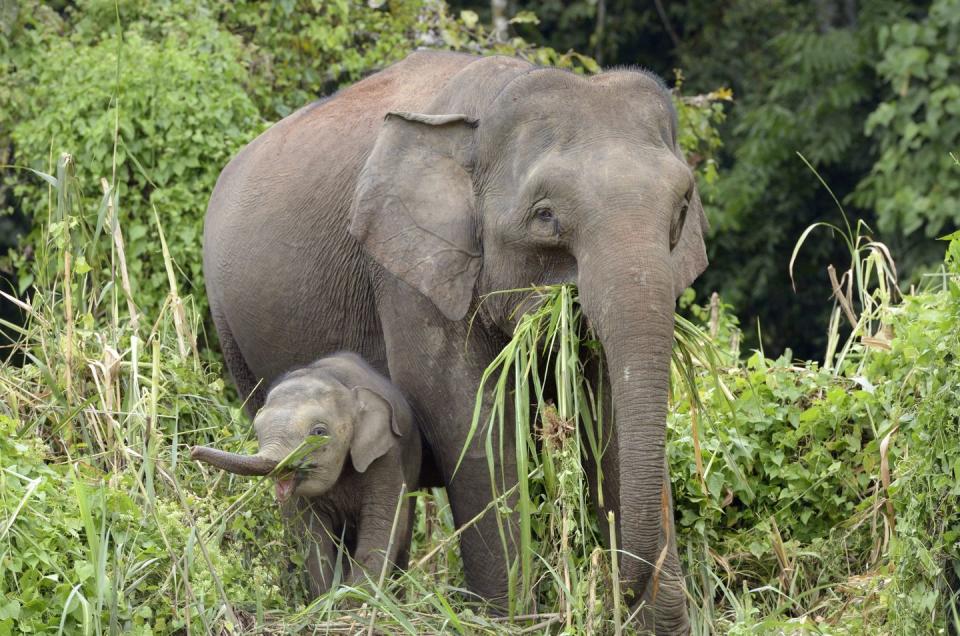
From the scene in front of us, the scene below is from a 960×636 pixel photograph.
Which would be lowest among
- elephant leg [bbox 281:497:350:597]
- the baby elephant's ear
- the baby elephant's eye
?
elephant leg [bbox 281:497:350:597]

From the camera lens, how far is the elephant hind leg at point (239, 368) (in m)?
7.32

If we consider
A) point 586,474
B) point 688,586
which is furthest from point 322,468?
point 688,586

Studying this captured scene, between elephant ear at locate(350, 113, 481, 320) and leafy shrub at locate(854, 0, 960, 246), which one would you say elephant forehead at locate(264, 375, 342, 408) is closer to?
elephant ear at locate(350, 113, 481, 320)

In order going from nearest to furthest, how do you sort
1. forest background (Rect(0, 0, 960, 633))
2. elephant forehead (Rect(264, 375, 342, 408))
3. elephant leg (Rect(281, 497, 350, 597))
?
forest background (Rect(0, 0, 960, 633)), elephant forehead (Rect(264, 375, 342, 408)), elephant leg (Rect(281, 497, 350, 597))

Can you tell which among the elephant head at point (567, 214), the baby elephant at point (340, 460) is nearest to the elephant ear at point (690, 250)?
the elephant head at point (567, 214)

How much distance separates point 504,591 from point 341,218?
4.47 ft

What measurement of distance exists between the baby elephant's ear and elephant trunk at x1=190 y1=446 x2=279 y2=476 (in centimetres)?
30

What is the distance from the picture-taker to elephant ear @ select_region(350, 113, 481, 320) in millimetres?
5836

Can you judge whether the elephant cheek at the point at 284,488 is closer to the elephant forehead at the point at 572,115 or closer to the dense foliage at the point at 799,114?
the elephant forehead at the point at 572,115

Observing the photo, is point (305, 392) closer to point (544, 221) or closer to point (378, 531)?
point (378, 531)

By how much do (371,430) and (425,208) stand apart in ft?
2.30

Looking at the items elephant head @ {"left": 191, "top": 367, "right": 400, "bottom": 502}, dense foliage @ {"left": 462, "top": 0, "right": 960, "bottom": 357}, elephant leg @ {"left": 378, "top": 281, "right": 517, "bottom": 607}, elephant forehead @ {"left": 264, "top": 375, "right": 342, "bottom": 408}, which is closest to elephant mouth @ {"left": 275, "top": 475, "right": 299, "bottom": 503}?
elephant head @ {"left": 191, "top": 367, "right": 400, "bottom": 502}

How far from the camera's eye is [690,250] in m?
5.91

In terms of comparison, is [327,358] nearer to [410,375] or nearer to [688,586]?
[410,375]
